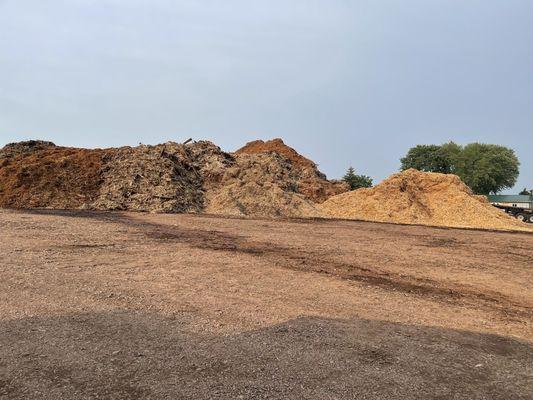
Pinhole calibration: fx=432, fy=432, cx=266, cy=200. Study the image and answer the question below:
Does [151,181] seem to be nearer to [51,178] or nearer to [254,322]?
[51,178]

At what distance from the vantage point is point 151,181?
86.7 ft

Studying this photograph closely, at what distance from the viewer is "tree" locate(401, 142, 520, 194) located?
63.2m

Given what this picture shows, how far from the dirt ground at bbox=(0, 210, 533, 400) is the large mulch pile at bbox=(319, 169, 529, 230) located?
14.1 m

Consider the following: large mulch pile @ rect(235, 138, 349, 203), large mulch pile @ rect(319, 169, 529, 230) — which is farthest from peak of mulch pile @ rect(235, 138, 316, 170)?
large mulch pile @ rect(319, 169, 529, 230)

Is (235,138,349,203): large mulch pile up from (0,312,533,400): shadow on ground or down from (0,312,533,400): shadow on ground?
up

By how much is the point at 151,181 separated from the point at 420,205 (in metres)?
17.3

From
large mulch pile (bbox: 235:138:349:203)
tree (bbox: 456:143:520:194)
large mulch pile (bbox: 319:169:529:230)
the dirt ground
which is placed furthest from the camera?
tree (bbox: 456:143:520:194)

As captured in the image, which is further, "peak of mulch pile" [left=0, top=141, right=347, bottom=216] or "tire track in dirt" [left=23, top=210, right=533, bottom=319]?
"peak of mulch pile" [left=0, top=141, right=347, bottom=216]

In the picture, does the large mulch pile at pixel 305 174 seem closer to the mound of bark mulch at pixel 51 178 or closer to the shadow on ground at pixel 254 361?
the mound of bark mulch at pixel 51 178

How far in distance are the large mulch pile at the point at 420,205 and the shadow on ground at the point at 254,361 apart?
2132 centimetres

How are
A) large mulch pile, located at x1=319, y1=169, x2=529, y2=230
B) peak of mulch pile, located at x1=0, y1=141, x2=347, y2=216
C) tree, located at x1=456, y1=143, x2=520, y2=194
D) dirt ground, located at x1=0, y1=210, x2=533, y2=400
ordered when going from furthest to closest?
tree, located at x1=456, y1=143, x2=520, y2=194 < large mulch pile, located at x1=319, y1=169, x2=529, y2=230 < peak of mulch pile, located at x1=0, y1=141, x2=347, y2=216 < dirt ground, located at x1=0, y1=210, x2=533, y2=400

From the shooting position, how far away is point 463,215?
87.6 ft

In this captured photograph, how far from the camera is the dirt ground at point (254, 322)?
4.35 metres

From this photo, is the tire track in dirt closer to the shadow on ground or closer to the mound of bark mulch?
the shadow on ground
